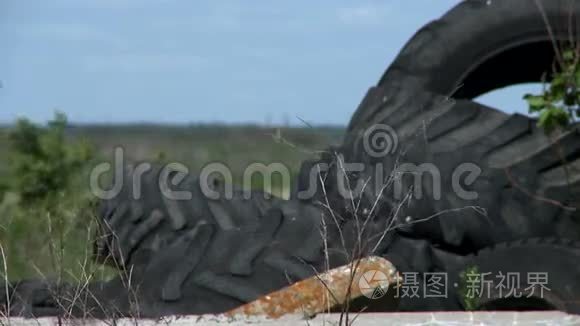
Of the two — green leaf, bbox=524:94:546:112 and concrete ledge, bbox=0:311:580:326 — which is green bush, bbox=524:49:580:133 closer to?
green leaf, bbox=524:94:546:112

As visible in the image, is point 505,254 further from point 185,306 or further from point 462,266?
point 185,306

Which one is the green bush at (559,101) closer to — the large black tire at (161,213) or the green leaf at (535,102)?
the green leaf at (535,102)

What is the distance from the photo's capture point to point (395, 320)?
2779 millimetres

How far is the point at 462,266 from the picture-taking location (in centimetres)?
352

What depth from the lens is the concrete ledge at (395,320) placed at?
2746 mm

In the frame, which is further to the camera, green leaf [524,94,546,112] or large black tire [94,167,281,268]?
large black tire [94,167,281,268]

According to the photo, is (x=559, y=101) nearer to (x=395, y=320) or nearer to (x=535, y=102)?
(x=535, y=102)

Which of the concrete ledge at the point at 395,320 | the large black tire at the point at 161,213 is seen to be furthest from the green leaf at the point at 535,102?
the concrete ledge at the point at 395,320

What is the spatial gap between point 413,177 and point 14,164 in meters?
5.34

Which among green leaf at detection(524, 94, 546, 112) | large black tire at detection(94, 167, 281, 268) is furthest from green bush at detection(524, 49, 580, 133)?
large black tire at detection(94, 167, 281, 268)

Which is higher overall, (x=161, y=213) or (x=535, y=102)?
(x=535, y=102)

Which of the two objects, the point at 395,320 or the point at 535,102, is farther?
the point at 535,102

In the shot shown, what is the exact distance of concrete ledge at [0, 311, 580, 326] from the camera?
275 cm

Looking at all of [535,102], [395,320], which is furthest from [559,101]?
[395,320]
